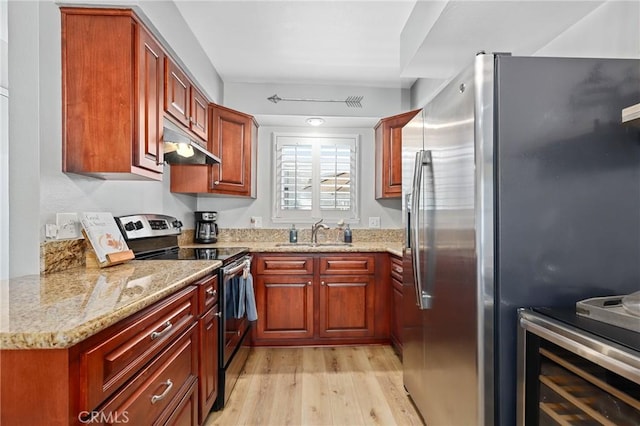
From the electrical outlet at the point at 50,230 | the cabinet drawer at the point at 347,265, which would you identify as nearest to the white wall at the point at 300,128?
the cabinet drawer at the point at 347,265

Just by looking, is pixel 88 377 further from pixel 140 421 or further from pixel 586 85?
pixel 586 85

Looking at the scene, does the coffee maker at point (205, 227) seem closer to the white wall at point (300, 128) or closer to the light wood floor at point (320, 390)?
the white wall at point (300, 128)

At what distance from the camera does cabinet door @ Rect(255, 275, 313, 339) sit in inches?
109

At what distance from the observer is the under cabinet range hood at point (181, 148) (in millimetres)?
1851

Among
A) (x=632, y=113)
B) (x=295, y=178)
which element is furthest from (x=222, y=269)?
(x=632, y=113)

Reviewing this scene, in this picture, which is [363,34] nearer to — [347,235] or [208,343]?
[347,235]

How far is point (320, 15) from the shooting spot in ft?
7.15

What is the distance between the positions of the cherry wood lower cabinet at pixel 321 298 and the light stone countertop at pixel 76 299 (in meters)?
1.23

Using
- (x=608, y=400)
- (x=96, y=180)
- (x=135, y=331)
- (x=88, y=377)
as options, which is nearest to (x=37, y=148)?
(x=96, y=180)

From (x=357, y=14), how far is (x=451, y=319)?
6.55 feet

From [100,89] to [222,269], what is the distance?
43.4 inches

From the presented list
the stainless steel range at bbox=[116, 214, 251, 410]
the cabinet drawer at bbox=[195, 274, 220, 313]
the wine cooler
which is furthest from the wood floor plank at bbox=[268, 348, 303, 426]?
the wine cooler

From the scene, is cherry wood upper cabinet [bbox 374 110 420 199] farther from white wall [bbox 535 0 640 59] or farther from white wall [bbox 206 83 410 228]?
white wall [bbox 535 0 640 59]

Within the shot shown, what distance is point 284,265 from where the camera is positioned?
2.78 meters
